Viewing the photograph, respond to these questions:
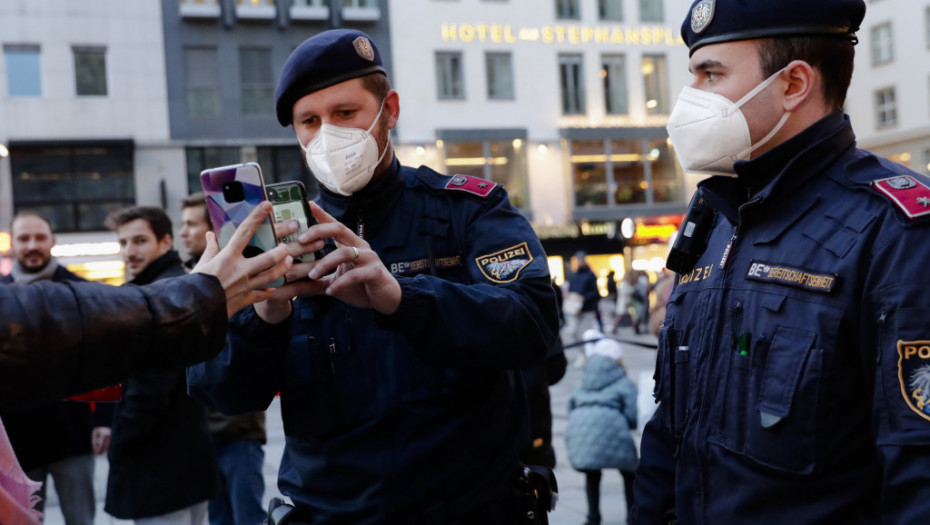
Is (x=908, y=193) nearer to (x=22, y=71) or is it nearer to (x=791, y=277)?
(x=791, y=277)

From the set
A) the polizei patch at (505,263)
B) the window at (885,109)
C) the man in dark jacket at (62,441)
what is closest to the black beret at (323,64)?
the polizei patch at (505,263)

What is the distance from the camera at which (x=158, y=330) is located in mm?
1528

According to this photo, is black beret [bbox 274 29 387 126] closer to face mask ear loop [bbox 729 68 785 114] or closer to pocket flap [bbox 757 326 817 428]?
face mask ear loop [bbox 729 68 785 114]

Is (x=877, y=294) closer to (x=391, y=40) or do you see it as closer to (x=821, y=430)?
(x=821, y=430)

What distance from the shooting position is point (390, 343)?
2.40 metres

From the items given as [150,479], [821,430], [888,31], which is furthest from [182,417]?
[888,31]

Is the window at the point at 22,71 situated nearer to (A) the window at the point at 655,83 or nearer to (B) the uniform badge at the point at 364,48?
(A) the window at the point at 655,83

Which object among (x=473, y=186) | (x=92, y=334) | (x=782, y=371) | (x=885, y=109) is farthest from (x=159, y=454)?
(x=885, y=109)

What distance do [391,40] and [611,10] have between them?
8141 mm

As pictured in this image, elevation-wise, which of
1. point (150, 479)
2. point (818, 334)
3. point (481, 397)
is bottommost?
point (150, 479)

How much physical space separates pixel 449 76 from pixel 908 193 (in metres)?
27.3

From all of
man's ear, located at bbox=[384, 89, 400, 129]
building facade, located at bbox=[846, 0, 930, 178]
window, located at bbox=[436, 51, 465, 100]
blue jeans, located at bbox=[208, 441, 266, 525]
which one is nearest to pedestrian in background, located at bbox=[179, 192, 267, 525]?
blue jeans, located at bbox=[208, 441, 266, 525]

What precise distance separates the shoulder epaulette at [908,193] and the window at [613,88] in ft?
95.9

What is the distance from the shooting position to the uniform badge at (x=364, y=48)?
2.54 meters
